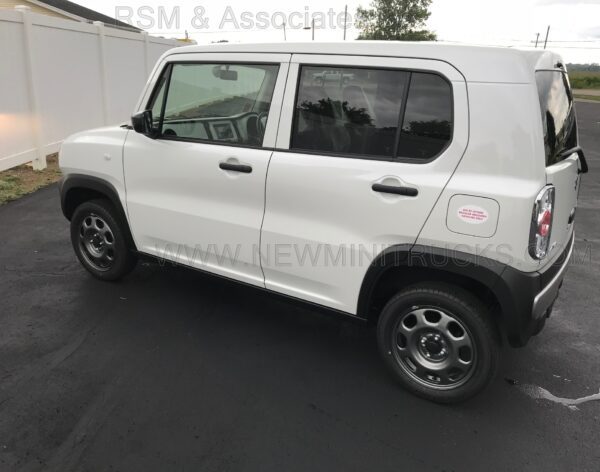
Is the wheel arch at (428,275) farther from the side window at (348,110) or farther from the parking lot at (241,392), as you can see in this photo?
the side window at (348,110)

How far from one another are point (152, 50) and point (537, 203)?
1240cm

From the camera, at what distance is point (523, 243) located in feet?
7.76

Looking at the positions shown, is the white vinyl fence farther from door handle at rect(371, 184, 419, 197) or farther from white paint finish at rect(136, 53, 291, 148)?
door handle at rect(371, 184, 419, 197)

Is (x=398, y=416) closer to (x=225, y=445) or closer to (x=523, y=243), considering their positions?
(x=225, y=445)

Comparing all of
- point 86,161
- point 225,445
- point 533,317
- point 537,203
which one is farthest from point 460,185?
point 86,161

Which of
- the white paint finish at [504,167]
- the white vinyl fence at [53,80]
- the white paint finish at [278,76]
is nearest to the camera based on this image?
the white paint finish at [504,167]

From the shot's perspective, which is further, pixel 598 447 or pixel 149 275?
pixel 149 275

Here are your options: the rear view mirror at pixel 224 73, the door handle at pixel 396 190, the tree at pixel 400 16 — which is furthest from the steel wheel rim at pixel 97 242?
the tree at pixel 400 16

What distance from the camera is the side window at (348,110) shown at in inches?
106

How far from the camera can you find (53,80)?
8.49 m

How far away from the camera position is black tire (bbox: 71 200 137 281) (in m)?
3.97

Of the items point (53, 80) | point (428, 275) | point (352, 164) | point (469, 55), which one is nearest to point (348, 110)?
point (352, 164)

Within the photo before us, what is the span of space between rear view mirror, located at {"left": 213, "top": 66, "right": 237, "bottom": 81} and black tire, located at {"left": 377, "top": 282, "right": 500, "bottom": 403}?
1.75m

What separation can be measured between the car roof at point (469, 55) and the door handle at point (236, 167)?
0.74 m
